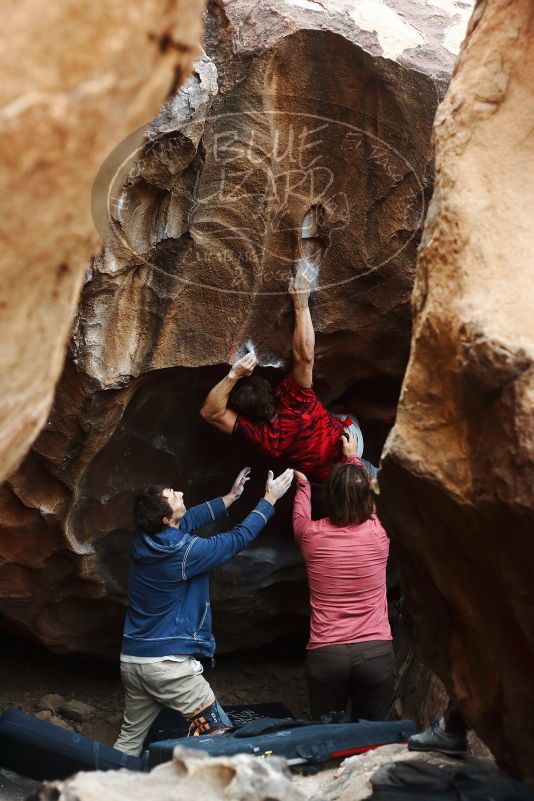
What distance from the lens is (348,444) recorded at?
4.11 m

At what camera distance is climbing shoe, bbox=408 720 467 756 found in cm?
264

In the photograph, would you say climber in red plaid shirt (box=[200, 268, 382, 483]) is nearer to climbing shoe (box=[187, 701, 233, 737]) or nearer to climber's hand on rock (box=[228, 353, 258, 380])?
climber's hand on rock (box=[228, 353, 258, 380])

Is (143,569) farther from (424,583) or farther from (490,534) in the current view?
(490,534)

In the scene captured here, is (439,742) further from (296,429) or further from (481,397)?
(296,429)

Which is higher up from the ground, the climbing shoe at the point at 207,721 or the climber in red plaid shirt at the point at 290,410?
the climber in red plaid shirt at the point at 290,410

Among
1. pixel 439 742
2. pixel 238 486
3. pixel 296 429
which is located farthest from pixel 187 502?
pixel 439 742

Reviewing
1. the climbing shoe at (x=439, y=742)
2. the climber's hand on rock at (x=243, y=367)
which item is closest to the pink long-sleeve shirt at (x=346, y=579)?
the climber's hand on rock at (x=243, y=367)

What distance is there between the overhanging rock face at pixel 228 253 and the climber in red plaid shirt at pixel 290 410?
3.5 inches

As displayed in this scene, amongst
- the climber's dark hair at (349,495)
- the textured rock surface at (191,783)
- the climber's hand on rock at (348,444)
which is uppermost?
the climber's hand on rock at (348,444)

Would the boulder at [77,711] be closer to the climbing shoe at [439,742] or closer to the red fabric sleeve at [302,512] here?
the red fabric sleeve at [302,512]

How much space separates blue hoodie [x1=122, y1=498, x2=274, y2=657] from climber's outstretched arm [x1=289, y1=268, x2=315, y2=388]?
0.57 m

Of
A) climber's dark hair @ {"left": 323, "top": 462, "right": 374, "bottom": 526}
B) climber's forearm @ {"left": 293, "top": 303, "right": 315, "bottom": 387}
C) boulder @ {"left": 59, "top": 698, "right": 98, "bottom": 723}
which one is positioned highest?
climber's forearm @ {"left": 293, "top": 303, "right": 315, "bottom": 387}

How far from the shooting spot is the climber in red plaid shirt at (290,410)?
3.91 metres

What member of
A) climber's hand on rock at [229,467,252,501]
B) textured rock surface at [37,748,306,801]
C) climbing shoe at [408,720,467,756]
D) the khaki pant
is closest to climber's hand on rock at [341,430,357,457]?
climber's hand on rock at [229,467,252,501]
